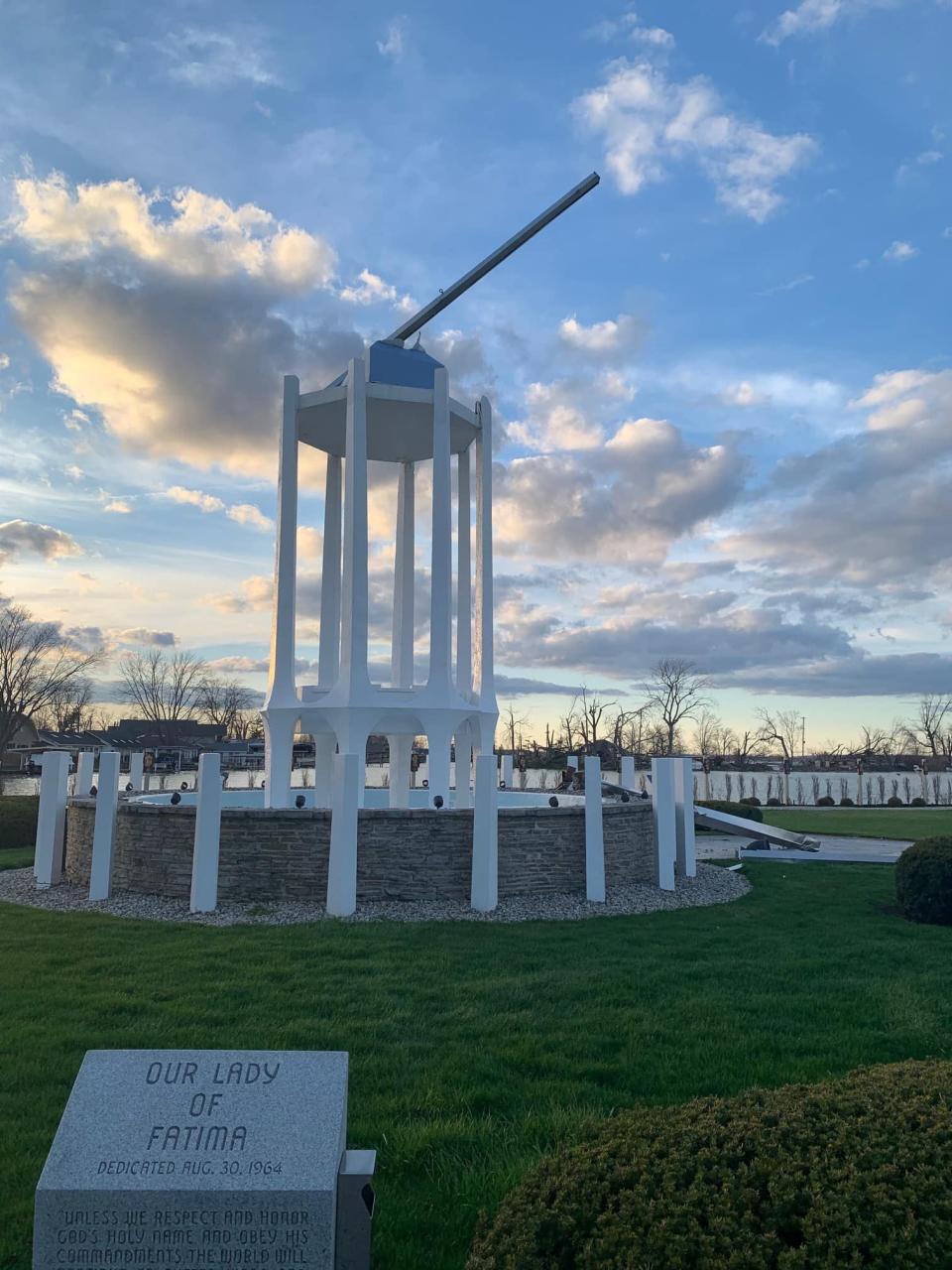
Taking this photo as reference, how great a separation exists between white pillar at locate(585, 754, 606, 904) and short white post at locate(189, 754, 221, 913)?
5.40 meters

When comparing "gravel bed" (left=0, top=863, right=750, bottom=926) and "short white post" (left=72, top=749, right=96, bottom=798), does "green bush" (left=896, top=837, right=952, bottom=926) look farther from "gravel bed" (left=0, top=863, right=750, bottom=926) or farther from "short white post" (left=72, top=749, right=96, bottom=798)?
"short white post" (left=72, top=749, right=96, bottom=798)

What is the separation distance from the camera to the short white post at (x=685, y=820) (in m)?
16.4

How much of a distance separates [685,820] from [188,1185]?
14560mm

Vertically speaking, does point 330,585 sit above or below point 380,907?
above

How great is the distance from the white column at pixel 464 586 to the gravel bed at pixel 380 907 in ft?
17.0

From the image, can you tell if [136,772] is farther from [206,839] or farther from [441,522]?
[441,522]

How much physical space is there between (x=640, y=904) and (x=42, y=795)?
10.1 metres

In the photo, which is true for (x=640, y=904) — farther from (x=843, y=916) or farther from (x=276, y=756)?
(x=276, y=756)

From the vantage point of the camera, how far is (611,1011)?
7352 mm

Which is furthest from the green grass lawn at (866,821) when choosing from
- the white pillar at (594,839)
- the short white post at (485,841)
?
the short white post at (485,841)

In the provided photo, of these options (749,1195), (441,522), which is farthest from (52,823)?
(749,1195)

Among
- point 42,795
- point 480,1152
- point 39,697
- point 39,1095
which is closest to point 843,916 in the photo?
point 480,1152

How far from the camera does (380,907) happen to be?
12.1m

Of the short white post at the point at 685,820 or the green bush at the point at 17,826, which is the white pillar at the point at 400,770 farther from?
the green bush at the point at 17,826
